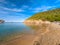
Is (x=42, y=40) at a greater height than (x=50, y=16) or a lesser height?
lesser

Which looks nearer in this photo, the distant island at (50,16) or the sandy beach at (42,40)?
the sandy beach at (42,40)

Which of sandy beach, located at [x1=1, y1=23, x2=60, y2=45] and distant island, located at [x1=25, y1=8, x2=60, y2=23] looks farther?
distant island, located at [x1=25, y1=8, x2=60, y2=23]

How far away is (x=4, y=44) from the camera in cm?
1438

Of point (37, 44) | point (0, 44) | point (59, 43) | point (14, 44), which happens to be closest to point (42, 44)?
point (37, 44)

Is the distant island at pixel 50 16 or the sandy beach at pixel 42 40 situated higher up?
the distant island at pixel 50 16

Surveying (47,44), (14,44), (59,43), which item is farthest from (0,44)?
(59,43)

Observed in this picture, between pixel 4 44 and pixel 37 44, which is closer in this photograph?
pixel 37 44

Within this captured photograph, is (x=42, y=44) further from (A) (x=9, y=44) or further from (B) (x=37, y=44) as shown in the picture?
(A) (x=9, y=44)

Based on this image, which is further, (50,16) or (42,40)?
(50,16)

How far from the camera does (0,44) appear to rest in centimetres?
1429

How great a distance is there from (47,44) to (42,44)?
1.76 feet

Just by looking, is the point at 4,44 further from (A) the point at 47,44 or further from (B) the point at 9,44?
(A) the point at 47,44

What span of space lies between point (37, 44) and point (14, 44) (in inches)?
169

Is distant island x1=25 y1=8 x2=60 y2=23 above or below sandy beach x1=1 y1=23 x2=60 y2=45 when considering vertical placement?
above
